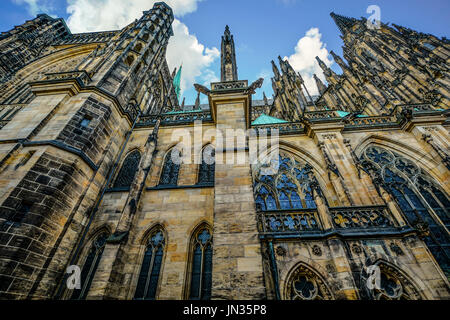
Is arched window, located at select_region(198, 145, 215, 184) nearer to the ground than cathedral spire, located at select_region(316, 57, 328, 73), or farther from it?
nearer to the ground

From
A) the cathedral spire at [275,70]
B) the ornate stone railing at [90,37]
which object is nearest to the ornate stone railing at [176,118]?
the cathedral spire at [275,70]

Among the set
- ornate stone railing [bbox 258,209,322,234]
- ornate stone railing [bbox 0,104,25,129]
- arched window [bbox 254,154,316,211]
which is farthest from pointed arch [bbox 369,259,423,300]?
ornate stone railing [bbox 0,104,25,129]

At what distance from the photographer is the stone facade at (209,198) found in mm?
4746

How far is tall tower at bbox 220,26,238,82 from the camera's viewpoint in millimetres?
9547

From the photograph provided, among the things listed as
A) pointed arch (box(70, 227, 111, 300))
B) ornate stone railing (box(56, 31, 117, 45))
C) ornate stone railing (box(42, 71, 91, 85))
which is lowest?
pointed arch (box(70, 227, 111, 300))

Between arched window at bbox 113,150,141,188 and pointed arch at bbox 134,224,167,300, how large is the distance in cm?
251

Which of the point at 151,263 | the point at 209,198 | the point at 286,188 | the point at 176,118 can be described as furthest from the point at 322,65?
the point at 151,263

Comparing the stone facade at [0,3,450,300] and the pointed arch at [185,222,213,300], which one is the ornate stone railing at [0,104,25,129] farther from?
the pointed arch at [185,222,213,300]

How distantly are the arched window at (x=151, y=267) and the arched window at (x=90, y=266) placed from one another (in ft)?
5.13

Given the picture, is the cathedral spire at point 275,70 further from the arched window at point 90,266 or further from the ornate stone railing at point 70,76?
the arched window at point 90,266

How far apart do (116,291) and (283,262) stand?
4.50 metres

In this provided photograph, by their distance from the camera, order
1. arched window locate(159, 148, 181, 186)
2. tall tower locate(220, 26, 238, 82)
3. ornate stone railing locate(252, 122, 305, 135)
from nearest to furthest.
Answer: arched window locate(159, 148, 181, 186) < tall tower locate(220, 26, 238, 82) < ornate stone railing locate(252, 122, 305, 135)

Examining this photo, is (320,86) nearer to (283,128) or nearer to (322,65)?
(322,65)
